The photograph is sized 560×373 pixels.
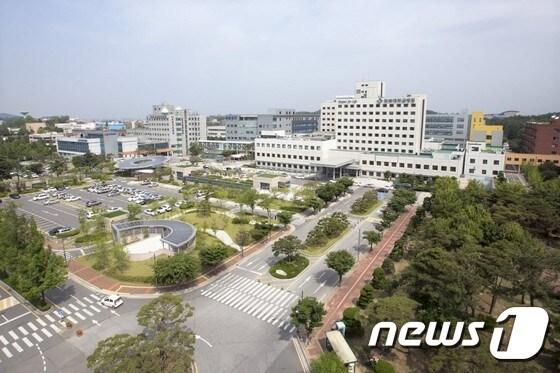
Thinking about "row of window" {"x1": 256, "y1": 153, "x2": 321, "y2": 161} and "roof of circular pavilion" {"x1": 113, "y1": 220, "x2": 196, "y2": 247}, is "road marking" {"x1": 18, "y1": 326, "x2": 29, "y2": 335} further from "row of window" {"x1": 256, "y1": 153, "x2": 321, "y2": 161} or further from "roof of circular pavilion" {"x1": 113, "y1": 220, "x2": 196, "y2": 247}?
"row of window" {"x1": 256, "y1": 153, "x2": 321, "y2": 161}

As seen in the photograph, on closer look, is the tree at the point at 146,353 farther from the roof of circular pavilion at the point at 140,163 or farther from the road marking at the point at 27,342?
the roof of circular pavilion at the point at 140,163

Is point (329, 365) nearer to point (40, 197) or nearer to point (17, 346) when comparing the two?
point (17, 346)

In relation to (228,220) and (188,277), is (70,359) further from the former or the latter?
(228,220)

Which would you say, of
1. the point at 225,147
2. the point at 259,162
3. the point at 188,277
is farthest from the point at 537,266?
the point at 225,147

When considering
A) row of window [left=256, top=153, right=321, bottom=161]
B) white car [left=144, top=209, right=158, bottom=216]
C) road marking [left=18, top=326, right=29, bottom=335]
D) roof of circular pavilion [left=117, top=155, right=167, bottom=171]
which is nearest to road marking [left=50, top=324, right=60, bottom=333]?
road marking [left=18, top=326, right=29, bottom=335]

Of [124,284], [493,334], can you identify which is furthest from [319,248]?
[493,334]

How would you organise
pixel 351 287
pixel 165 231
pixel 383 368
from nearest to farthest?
pixel 383 368 < pixel 351 287 < pixel 165 231

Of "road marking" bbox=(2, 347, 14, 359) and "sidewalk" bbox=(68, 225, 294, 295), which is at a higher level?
"sidewalk" bbox=(68, 225, 294, 295)
